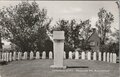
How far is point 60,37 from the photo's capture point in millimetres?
12695

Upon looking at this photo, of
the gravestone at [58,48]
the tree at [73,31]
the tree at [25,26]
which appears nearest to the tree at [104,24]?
the tree at [73,31]

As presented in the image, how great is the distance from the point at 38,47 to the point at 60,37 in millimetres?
14456

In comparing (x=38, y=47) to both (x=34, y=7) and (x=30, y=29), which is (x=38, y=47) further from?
(x=34, y=7)

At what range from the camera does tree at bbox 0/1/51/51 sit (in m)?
26.6

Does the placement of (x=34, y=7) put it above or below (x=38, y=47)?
above

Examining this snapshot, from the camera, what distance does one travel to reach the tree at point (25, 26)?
26.6 m

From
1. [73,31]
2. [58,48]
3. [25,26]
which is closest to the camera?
[58,48]

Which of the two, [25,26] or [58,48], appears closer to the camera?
[58,48]

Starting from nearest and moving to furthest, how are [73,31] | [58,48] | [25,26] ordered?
[58,48] → [25,26] → [73,31]

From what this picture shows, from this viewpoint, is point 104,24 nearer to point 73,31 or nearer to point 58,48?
point 73,31

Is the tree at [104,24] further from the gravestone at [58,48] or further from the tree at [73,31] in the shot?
the gravestone at [58,48]

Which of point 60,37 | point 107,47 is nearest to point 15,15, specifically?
point 107,47

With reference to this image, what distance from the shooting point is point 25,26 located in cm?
2703

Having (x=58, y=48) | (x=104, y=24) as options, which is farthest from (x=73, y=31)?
(x=58, y=48)
